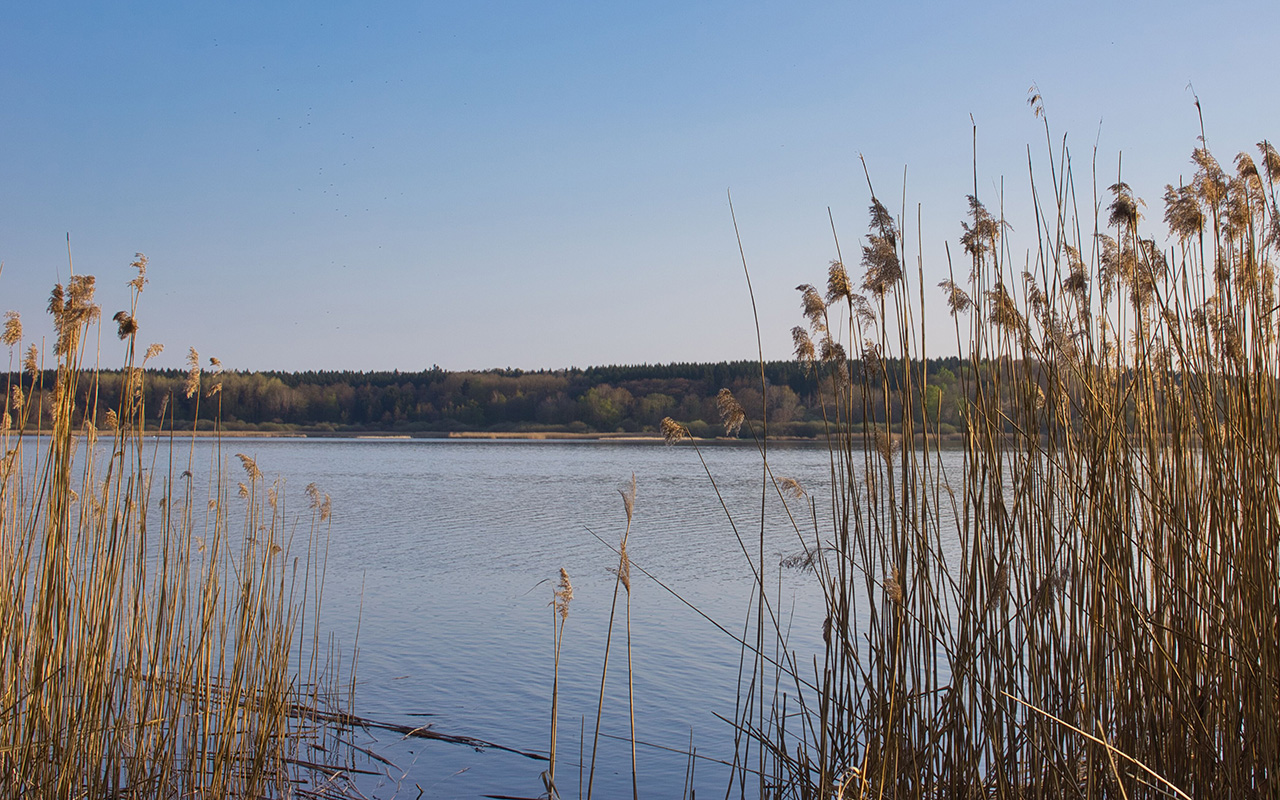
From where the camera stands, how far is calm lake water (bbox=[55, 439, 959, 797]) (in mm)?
4867

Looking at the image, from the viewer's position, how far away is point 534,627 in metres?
7.93

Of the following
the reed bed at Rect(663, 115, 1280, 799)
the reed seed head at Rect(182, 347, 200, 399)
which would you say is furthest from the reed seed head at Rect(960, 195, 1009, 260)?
the reed seed head at Rect(182, 347, 200, 399)

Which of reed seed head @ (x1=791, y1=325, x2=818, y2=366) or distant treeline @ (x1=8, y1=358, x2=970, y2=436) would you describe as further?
distant treeline @ (x1=8, y1=358, x2=970, y2=436)

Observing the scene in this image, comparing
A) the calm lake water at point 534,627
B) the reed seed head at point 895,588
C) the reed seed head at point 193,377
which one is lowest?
the calm lake water at point 534,627

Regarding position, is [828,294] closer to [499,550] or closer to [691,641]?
[691,641]

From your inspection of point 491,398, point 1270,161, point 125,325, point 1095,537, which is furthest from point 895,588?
point 491,398

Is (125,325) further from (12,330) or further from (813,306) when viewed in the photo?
(813,306)

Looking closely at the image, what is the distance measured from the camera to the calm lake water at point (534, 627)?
4867mm

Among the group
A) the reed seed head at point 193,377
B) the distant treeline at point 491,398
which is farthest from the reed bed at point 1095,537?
the distant treeline at point 491,398

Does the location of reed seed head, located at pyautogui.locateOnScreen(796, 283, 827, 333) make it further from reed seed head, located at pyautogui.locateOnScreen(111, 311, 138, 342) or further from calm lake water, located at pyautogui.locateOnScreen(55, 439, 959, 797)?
reed seed head, located at pyautogui.locateOnScreen(111, 311, 138, 342)

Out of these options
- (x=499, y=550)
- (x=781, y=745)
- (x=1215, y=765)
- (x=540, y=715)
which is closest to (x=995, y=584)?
(x=1215, y=765)

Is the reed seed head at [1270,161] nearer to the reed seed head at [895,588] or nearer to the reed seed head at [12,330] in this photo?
the reed seed head at [895,588]

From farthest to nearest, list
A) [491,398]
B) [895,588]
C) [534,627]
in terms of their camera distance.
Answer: [491,398] < [534,627] < [895,588]

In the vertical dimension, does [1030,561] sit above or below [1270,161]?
below
